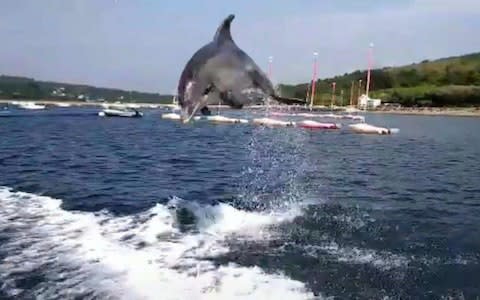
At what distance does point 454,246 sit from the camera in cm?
1850

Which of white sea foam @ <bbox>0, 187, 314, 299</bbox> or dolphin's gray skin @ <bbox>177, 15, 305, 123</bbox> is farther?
white sea foam @ <bbox>0, 187, 314, 299</bbox>

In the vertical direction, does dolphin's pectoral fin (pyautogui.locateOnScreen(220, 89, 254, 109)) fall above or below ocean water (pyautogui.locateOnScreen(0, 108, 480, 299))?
above

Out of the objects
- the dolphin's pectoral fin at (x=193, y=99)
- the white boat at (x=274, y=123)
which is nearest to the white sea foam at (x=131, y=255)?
the dolphin's pectoral fin at (x=193, y=99)

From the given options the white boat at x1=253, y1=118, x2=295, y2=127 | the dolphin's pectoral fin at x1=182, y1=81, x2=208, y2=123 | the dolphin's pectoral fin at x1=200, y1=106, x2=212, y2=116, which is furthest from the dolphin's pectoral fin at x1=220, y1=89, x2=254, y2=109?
the white boat at x1=253, y1=118, x2=295, y2=127

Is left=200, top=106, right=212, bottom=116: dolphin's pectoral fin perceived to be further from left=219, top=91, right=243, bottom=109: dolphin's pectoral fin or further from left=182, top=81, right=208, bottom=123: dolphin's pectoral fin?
left=219, top=91, right=243, bottom=109: dolphin's pectoral fin

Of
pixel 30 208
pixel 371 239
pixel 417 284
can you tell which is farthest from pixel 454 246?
pixel 30 208

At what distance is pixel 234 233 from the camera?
18.9 meters

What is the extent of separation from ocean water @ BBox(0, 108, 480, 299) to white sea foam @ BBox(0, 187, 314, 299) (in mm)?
37

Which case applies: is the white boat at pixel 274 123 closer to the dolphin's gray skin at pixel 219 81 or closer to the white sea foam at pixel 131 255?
the white sea foam at pixel 131 255

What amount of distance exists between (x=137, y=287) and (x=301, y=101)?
24.6 ft

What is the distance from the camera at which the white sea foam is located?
43.7 feet

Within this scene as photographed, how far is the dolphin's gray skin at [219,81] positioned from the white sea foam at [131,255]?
20.3 ft

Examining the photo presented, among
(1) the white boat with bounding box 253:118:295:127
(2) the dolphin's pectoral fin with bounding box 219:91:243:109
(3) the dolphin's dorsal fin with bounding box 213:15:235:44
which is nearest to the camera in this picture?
(2) the dolphin's pectoral fin with bounding box 219:91:243:109

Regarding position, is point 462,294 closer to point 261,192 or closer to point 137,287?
point 137,287
